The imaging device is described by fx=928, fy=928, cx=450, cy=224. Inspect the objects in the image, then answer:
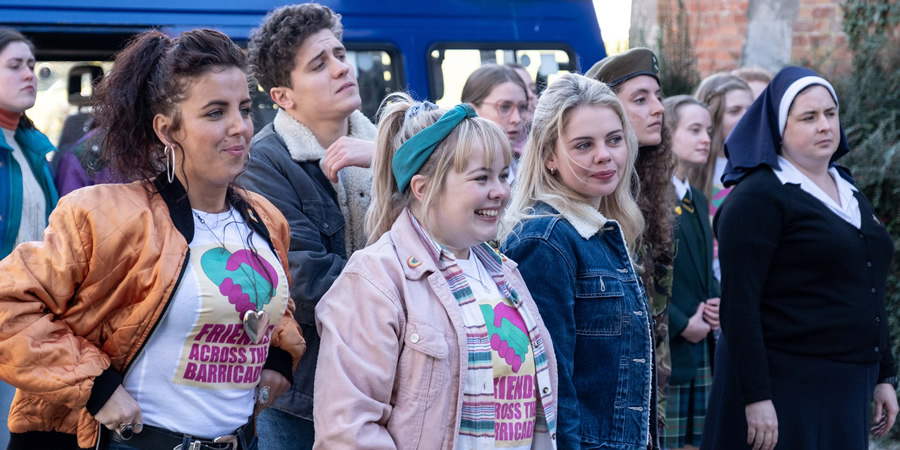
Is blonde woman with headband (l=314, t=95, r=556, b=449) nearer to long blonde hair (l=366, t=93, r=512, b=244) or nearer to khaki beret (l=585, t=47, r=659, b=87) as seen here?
long blonde hair (l=366, t=93, r=512, b=244)

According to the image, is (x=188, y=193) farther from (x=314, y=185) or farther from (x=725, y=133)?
(x=725, y=133)

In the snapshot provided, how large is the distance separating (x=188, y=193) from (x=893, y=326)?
5.24 metres

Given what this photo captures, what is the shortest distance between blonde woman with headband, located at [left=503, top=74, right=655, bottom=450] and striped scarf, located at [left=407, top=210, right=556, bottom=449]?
17 cm

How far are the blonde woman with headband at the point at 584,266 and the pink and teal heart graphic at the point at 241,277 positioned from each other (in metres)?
0.79

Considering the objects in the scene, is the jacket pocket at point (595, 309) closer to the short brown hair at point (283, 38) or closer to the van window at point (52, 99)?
the short brown hair at point (283, 38)

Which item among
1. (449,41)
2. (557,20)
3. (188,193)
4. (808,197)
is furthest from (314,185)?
(557,20)

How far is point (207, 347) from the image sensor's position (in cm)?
230

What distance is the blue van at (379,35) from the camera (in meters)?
4.96

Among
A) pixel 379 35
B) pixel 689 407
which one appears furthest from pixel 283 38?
pixel 689 407

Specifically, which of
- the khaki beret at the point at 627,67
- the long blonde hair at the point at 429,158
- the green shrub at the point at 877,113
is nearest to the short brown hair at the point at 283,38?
the long blonde hair at the point at 429,158

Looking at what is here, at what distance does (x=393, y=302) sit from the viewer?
229 centimetres

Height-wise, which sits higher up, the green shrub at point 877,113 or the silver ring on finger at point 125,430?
the green shrub at point 877,113

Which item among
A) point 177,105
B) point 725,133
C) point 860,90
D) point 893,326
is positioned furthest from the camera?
point 860,90

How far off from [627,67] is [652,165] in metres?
0.43
